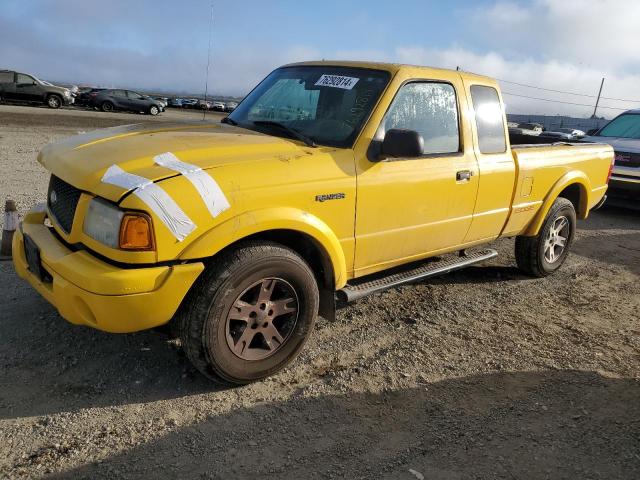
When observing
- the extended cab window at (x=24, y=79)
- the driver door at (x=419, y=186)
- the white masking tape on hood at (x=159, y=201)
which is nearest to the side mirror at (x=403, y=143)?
the driver door at (x=419, y=186)

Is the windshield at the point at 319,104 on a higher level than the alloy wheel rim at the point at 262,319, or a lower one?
higher

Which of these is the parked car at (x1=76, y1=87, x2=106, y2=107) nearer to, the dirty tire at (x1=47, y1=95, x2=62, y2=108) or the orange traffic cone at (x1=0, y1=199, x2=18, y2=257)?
the dirty tire at (x1=47, y1=95, x2=62, y2=108)

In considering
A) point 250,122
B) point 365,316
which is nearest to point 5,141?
point 250,122

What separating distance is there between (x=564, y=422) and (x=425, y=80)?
2.54 m

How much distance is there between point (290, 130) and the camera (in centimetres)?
382

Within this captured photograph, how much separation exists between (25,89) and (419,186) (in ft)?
90.2

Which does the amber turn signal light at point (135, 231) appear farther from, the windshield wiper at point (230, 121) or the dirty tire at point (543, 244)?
the dirty tire at point (543, 244)

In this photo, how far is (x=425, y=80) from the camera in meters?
4.02

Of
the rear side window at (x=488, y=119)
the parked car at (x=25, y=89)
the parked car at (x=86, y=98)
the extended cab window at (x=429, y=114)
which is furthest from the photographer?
the parked car at (x=86, y=98)

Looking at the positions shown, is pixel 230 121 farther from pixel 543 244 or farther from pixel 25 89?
pixel 25 89

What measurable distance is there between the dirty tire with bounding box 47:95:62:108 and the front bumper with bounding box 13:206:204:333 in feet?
89.9

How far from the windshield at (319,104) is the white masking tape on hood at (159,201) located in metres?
1.26

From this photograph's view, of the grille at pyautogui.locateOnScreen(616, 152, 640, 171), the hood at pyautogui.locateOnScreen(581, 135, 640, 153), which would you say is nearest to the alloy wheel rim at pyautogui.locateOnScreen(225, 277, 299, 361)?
the grille at pyautogui.locateOnScreen(616, 152, 640, 171)

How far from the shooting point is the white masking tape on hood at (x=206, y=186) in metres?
2.84
